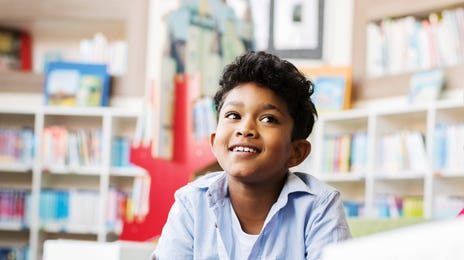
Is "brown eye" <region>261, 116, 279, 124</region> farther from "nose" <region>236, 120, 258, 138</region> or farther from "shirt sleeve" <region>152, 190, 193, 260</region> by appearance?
"shirt sleeve" <region>152, 190, 193, 260</region>

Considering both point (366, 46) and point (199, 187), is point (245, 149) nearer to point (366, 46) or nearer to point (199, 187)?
point (199, 187)

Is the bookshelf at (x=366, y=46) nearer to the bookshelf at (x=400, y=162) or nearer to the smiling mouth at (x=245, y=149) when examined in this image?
the bookshelf at (x=400, y=162)

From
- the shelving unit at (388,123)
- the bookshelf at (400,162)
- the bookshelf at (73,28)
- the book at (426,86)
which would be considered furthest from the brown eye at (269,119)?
the bookshelf at (73,28)

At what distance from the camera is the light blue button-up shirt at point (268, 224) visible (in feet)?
4.33

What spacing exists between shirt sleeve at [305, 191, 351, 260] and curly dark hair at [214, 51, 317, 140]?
18 centimetres

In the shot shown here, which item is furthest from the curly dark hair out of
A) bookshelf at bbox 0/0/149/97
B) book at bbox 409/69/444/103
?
bookshelf at bbox 0/0/149/97

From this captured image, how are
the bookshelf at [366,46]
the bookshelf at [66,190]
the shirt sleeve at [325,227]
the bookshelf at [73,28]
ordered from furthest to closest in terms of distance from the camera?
the bookshelf at [73,28] < the bookshelf at [66,190] < the bookshelf at [366,46] < the shirt sleeve at [325,227]

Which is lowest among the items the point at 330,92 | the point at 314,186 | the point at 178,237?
the point at 178,237

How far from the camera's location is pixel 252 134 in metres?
1.35

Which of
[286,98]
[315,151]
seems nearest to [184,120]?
[315,151]

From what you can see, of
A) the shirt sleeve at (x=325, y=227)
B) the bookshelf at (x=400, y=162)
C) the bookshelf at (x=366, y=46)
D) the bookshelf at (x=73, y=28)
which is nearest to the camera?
the shirt sleeve at (x=325, y=227)

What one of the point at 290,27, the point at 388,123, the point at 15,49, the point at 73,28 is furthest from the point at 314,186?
the point at 15,49

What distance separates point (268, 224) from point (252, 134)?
168 mm

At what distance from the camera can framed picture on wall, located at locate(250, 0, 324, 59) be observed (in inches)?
209
